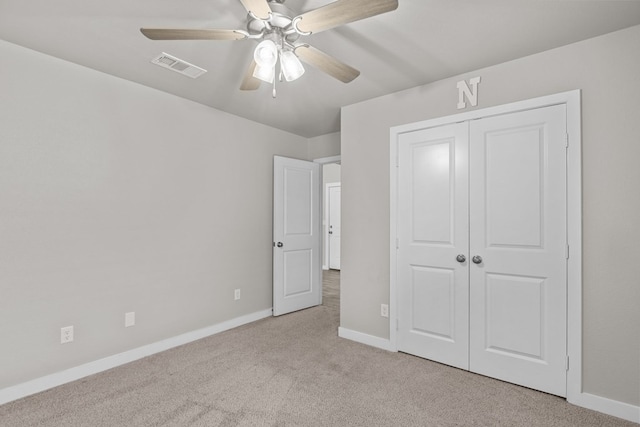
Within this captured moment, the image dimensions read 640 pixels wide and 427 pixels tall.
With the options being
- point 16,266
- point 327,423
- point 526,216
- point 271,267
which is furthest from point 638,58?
point 16,266

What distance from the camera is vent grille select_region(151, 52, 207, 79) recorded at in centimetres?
247

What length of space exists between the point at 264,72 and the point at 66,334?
244 cm

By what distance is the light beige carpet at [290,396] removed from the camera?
2.06m

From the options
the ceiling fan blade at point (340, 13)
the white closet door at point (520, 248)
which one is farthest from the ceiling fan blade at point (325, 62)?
the white closet door at point (520, 248)

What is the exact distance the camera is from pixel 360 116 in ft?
11.0

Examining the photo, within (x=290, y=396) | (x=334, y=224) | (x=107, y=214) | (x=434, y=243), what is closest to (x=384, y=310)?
(x=434, y=243)

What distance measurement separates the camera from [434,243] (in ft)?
9.50

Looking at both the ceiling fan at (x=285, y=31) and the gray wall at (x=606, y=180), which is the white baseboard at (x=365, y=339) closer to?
the gray wall at (x=606, y=180)

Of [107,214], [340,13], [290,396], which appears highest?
[340,13]

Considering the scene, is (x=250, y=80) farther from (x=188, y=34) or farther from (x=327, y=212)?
(x=327, y=212)

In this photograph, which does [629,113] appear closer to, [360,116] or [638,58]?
[638,58]

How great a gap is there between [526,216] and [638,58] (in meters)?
1.16

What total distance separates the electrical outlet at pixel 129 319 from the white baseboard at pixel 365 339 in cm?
195

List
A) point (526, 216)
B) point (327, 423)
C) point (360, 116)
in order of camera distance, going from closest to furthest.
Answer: point (327, 423) < point (526, 216) < point (360, 116)
